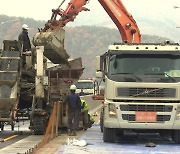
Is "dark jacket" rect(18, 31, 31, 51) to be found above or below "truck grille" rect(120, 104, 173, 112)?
above

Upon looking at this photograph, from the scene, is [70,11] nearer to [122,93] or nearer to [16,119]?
[16,119]

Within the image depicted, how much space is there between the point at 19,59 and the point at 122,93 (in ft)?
16.9

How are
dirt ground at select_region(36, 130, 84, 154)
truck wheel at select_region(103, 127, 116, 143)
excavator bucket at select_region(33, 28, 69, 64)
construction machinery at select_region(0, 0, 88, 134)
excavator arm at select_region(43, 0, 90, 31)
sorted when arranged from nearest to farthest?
dirt ground at select_region(36, 130, 84, 154)
truck wheel at select_region(103, 127, 116, 143)
construction machinery at select_region(0, 0, 88, 134)
excavator bucket at select_region(33, 28, 69, 64)
excavator arm at select_region(43, 0, 90, 31)

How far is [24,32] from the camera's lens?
770 inches

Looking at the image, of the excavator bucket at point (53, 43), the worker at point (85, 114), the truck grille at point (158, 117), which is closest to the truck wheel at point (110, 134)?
the truck grille at point (158, 117)

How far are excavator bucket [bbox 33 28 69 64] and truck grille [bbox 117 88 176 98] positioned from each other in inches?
201

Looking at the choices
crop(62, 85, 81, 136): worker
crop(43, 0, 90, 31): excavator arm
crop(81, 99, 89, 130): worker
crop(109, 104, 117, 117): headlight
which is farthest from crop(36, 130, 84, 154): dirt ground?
crop(43, 0, 90, 31): excavator arm

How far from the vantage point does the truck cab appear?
1459 centimetres

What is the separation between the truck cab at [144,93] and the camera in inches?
575

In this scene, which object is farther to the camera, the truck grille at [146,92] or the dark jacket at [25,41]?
the dark jacket at [25,41]

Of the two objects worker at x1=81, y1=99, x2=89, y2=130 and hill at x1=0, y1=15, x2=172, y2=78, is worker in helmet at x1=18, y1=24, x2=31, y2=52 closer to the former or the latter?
worker at x1=81, y1=99, x2=89, y2=130

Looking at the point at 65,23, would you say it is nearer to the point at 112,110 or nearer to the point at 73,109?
the point at 73,109

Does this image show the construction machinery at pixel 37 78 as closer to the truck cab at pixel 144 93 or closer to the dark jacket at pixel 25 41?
the dark jacket at pixel 25 41

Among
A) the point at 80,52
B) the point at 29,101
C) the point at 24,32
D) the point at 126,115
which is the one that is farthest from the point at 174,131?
the point at 80,52
